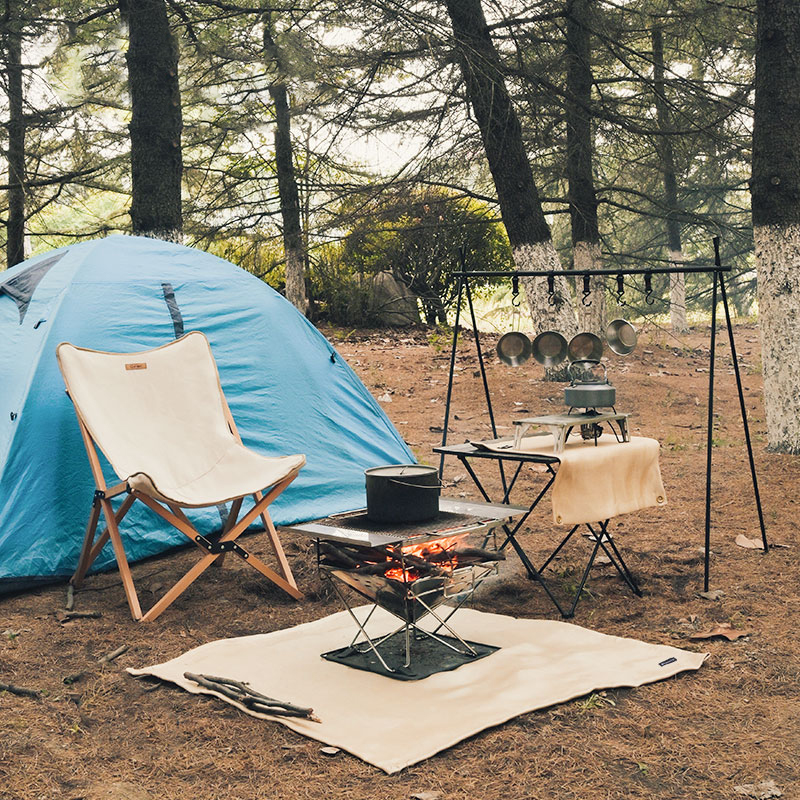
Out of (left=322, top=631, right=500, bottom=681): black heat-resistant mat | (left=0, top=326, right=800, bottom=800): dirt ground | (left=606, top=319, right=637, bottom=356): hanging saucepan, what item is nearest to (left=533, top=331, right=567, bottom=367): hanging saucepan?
(left=606, top=319, right=637, bottom=356): hanging saucepan

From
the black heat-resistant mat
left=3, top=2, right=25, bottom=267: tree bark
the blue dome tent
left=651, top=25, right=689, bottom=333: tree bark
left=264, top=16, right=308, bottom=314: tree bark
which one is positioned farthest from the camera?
left=264, top=16, right=308, bottom=314: tree bark

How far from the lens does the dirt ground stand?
2535 millimetres

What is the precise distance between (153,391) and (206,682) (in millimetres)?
1847

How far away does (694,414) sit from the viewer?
8.82 meters

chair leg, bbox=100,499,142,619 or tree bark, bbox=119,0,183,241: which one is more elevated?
tree bark, bbox=119,0,183,241

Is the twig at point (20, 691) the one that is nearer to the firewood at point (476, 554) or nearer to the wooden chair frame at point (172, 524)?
the wooden chair frame at point (172, 524)

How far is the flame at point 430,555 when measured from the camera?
3184 millimetres

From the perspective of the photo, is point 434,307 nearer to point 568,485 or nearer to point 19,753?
point 568,485

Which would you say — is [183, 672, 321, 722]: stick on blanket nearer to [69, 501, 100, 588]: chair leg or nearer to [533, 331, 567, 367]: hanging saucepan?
[69, 501, 100, 588]: chair leg

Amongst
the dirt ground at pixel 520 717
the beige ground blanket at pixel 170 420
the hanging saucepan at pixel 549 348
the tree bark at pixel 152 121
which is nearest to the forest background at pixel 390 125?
the tree bark at pixel 152 121

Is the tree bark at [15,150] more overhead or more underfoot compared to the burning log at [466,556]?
more overhead

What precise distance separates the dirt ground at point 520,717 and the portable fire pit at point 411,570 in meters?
0.54

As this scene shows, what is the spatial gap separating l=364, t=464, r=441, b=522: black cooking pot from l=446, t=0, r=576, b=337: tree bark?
5.45 m

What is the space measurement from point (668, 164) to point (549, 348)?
20.8 ft
